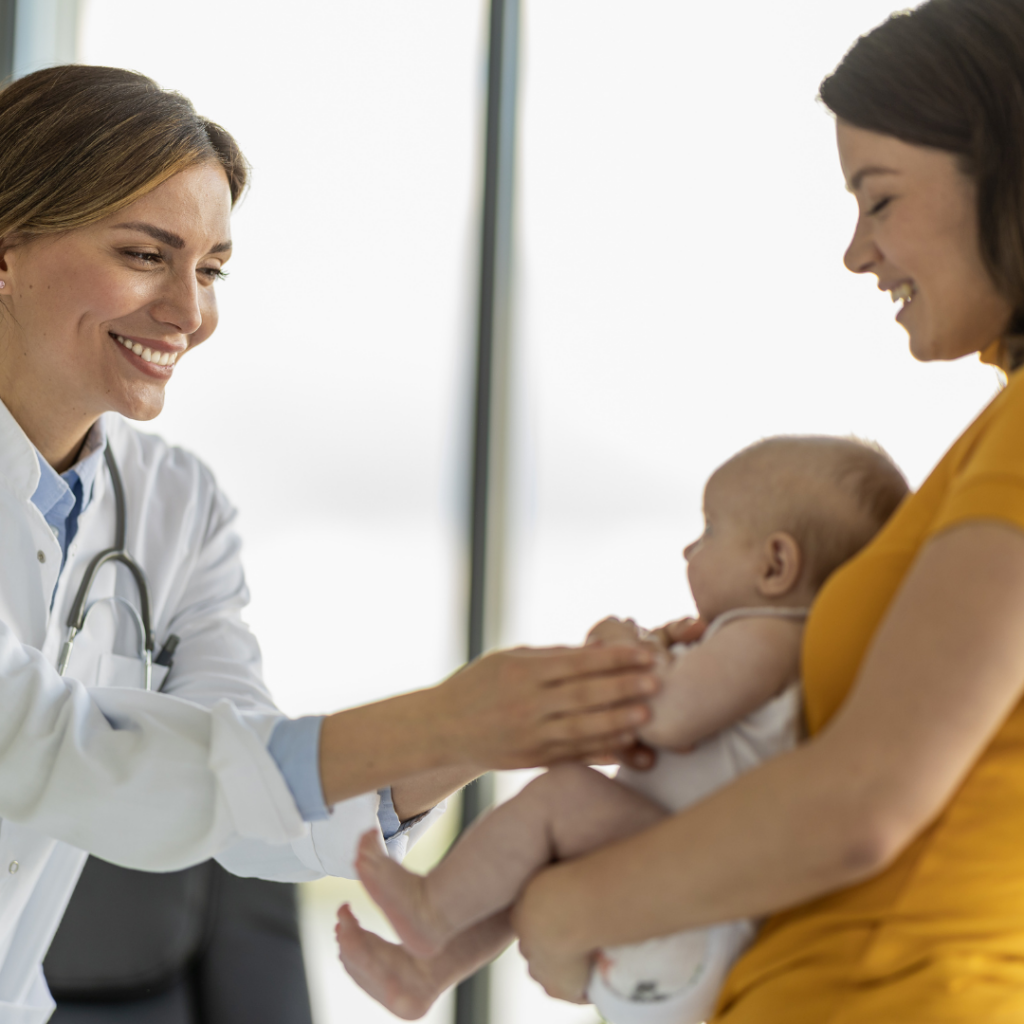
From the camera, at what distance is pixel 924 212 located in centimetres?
88

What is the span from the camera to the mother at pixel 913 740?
66 centimetres

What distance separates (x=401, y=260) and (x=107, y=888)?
66.1 inches

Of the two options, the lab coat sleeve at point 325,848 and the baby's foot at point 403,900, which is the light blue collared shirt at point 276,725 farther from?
the baby's foot at point 403,900

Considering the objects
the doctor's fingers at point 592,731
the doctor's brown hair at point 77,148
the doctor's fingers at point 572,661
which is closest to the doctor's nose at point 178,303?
the doctor's brown hair at point 77,148

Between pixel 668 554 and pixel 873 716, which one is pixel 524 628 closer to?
pixel 668 554

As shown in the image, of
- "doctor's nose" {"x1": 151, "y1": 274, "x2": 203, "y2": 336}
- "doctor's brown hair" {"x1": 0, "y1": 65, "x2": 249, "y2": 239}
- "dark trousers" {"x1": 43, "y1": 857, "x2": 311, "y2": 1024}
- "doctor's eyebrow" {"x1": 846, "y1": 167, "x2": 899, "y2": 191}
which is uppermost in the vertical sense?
"doctor's brown hair" {"x1": 0, "y1": 65, "x2": 249, "y2": 239}

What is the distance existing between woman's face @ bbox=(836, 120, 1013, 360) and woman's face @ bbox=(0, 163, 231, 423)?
3.25 ft

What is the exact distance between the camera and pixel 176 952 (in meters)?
1.88

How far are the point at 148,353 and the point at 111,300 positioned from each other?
11 cm

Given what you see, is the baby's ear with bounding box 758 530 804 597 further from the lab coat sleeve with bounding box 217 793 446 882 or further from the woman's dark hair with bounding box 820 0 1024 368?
the lab coat sleeve with bounding box 217 793 446 882

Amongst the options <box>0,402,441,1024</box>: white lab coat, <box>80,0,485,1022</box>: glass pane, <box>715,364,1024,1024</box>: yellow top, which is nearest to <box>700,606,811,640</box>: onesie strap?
<box>715,364,1024,1024</box>: yellow top

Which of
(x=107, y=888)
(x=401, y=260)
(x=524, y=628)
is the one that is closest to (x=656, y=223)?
(x=401, y=260)

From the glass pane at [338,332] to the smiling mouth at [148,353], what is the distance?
99cm

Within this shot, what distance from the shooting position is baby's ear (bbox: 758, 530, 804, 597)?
915 millimetres
